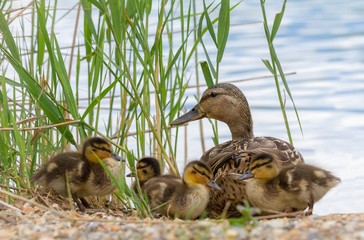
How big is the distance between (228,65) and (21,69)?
5.37 metres

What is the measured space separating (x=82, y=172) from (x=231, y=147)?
91 centimetres

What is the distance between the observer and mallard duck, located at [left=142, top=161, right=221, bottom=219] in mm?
5594

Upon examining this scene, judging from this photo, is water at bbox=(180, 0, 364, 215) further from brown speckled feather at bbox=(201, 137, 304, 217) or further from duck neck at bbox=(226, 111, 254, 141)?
brown speckled feather at bbox=(201, 137, 304, 217)

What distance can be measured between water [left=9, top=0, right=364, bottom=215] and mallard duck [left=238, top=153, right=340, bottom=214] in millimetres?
2140

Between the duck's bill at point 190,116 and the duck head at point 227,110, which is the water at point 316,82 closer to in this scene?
the duck head at point 227,110

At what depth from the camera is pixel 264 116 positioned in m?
9.90

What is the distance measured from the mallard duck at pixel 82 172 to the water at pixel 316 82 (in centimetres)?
229

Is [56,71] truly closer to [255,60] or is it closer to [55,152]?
[55,152]

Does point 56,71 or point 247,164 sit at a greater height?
point 56,71

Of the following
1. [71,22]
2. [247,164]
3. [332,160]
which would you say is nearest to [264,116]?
[332,160]

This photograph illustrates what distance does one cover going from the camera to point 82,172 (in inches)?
226

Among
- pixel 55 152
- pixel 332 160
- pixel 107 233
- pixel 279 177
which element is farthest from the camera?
pixel 332 160

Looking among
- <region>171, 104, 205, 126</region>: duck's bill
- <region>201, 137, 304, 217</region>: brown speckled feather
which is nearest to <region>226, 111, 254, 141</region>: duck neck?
<region>171, 104, 205, 126</region>: duck's bill

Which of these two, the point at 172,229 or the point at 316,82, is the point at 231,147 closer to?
the point at 172,229
